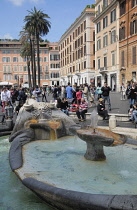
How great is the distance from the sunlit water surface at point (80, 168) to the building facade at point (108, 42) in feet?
103

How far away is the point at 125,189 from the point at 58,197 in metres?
1.13

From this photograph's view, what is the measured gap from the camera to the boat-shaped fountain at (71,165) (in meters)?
3.21

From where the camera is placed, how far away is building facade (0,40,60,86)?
82.1 m

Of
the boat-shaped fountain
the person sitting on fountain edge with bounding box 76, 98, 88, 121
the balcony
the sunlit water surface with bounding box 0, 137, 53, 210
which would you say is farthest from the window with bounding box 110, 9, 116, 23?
the sunlit water surface with bounding box 0, 137, 53, 210

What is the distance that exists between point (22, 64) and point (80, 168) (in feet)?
269

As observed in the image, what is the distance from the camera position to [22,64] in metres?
83.6

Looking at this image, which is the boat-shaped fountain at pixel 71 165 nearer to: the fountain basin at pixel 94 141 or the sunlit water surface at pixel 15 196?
the fountain basin at pixel 94 141

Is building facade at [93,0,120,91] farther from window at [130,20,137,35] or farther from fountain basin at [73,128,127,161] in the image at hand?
fountain basin at [73,128,127,161]

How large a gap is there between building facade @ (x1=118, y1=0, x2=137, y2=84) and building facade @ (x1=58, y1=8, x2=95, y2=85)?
14.0 meters

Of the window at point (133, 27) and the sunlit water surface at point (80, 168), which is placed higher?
the window at point (133, 27)

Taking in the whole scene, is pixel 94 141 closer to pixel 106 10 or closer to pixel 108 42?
pixel 108 42

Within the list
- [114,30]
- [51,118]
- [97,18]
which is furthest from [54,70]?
[51,118]

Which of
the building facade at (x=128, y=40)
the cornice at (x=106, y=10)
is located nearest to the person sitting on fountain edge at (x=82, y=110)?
the building facade at (x=128, y=40)

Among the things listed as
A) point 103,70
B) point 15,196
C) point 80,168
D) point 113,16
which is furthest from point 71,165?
point 103,70
